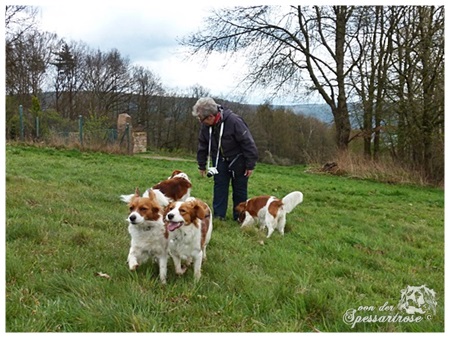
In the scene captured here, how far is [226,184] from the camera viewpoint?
6.57m

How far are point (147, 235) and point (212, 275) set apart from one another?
70cm

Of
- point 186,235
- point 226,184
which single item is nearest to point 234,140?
point 226,184

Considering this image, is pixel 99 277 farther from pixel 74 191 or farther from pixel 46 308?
pixel 74 191

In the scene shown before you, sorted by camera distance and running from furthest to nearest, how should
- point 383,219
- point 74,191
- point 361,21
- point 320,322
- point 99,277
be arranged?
point 361,21 < point 383,219 < point 74,191 < point 99,277 < point 320,322

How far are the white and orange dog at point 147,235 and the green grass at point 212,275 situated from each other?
132mm

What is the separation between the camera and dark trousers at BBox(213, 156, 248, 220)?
6445 millimetres

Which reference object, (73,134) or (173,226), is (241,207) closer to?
(173,226)

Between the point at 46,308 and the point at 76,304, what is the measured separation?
0.65 ft

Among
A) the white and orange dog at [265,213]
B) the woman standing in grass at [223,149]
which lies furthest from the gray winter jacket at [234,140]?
the white and orange dog at [265,213]

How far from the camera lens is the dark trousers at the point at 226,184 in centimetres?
645

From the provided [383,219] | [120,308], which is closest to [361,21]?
[383,219]

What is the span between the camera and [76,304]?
2908mm

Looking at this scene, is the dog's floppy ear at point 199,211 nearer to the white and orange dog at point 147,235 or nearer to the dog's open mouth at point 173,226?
the dog's open mouth at point 173,226

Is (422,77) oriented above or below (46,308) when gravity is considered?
above
